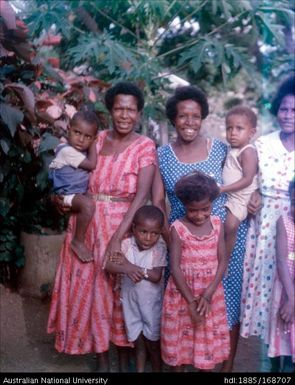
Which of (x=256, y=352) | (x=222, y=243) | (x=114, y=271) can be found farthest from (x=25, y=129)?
(x=256, y=352)

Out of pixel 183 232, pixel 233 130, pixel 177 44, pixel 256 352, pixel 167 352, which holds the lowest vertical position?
pixel 256 352

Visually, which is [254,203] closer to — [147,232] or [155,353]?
[147,232]

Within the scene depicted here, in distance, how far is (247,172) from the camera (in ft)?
9.70

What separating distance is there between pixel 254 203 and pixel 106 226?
820 millimetres

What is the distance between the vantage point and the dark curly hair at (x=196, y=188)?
271 centimetres

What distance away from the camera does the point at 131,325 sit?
9.79ft

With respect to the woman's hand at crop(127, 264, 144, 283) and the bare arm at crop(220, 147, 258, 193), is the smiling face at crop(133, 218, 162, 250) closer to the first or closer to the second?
the woman's hand at crop(127, 264, 144, 283)

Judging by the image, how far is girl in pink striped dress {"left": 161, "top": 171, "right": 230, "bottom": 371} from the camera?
9.01 feet

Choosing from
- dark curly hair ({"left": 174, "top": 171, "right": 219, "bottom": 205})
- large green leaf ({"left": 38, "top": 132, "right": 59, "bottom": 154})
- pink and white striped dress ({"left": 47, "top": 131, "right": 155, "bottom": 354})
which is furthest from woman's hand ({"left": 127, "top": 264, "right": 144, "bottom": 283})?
large green leaf ({"left": 38, "top": 132, "right": 59, "bottom": 154})

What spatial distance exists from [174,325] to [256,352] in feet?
3.71

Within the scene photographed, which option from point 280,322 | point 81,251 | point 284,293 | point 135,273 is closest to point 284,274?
point 284,293

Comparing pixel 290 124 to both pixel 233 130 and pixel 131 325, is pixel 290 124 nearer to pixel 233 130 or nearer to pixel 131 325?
pixel 233 130

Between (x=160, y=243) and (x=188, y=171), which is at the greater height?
(x=188, y=171)

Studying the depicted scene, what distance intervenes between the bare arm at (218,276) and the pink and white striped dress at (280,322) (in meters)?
0.29
